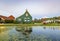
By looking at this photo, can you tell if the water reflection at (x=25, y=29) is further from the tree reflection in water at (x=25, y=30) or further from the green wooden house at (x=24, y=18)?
the green wooden house at (x=24, y=18)

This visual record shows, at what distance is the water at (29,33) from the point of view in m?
4.22

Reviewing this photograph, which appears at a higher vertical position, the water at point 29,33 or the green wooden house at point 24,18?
the green wooden house at point 24,18

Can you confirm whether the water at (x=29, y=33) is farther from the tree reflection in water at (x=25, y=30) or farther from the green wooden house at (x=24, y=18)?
the green wooden house at (x=24, y=18)

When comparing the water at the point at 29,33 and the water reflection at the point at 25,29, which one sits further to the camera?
the water reflection at the point at 25,29

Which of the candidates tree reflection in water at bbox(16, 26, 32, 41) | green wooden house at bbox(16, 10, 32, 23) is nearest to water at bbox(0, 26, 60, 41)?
tree reflection in water at bbox(16, 26, 32, 41)

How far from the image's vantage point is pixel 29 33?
465 centimetres

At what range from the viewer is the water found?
4224 millimetres

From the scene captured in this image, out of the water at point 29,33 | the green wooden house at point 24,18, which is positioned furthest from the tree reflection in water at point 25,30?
the green wooden house at point 24,18

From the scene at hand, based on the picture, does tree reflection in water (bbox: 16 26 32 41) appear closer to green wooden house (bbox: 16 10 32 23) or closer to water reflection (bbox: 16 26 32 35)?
water reflection (bbox: 16 26 32 35)

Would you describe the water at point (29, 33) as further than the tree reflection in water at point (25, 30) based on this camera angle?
No

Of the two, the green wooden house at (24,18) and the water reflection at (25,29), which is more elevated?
the green wooden house at (24,18)

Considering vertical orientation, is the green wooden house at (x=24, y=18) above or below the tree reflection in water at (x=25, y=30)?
above

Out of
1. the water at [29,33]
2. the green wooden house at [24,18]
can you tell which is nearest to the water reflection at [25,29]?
the water at [29,33]

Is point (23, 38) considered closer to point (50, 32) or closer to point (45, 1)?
point (50, 32)
